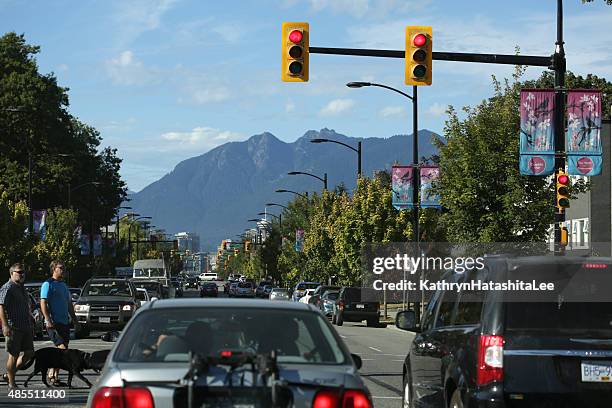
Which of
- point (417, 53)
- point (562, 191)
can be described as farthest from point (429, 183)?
point (417, 53)

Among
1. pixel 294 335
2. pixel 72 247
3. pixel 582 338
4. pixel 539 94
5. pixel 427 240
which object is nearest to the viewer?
pixel 294 335

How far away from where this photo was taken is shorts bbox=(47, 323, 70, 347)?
17578 mm

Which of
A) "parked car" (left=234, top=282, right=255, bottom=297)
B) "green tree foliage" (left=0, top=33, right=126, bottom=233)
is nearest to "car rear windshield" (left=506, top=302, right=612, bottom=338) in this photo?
"green tree foliage" (left=0, top=33, right=126, bottom=233)

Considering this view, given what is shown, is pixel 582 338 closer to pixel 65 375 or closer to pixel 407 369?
pixel 407 369

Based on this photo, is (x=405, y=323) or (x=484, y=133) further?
(x=484, y=133)

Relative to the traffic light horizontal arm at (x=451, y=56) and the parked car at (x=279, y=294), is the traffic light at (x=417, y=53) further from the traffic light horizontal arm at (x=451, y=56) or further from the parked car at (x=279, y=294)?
the parked car at (x=279, y=294)

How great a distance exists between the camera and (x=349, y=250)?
56.3 meters

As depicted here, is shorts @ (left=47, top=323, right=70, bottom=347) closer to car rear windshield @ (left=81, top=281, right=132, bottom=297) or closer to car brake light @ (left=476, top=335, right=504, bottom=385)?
car brake light @ (left=476, top=335, right=504, bottom=385)

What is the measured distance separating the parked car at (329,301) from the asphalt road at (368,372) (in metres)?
10.1

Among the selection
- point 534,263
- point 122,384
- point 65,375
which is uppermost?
point 534,263

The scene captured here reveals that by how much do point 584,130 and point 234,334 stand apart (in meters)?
14.6

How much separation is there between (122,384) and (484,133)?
24878mm

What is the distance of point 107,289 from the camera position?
108ft

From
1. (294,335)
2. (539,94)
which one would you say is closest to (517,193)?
(539,94)
